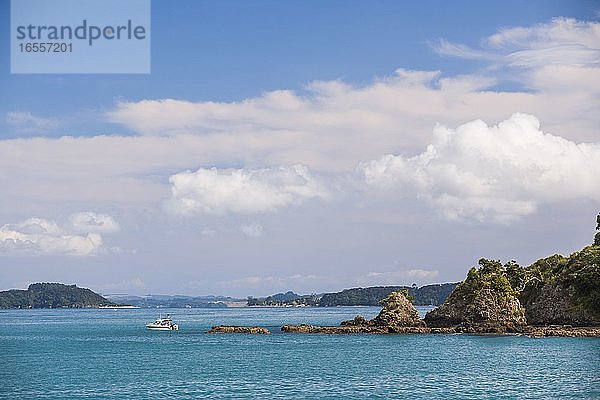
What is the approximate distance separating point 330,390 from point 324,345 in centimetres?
3977

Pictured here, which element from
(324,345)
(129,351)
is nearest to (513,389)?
(324,345)

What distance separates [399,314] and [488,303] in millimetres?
13190

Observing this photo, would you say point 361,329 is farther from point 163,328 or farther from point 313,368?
point 313,368

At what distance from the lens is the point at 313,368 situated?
71.1 metres

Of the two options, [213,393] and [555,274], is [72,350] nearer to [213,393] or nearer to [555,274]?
[213,393]

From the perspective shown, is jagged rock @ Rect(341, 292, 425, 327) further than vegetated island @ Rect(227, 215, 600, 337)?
Yes

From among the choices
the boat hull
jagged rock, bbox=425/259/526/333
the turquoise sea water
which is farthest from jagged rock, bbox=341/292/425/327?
the boat hull

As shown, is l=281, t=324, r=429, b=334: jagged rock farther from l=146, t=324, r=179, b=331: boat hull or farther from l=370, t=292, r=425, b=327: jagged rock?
l=146, t=324, r=179, b=331: boat hull

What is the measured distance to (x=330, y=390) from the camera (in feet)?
187

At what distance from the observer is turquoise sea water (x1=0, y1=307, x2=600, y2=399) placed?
56344 millimetres

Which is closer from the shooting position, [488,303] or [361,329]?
[488,303]

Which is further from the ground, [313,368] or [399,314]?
[399,314]

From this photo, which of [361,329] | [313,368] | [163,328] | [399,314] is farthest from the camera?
[163,328]

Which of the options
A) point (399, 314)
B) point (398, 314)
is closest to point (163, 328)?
point (398, 314)
